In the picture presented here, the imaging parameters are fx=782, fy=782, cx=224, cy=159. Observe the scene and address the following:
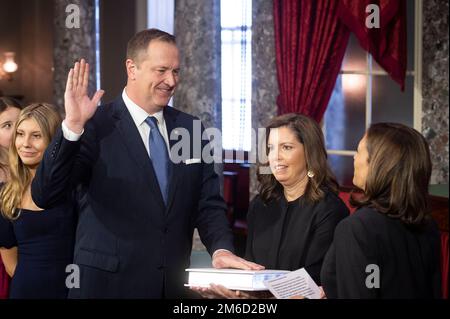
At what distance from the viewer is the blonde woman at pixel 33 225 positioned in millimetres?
3162

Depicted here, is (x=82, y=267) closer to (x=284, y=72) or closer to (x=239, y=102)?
(x=284, y=72)

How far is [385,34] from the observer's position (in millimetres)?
5715

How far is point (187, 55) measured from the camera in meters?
6.52

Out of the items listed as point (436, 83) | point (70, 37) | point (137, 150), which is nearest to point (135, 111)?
point (137, 150)

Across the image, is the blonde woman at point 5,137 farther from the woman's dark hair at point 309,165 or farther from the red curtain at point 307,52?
the red curtain at point 307,52

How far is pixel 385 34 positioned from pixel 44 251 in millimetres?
3433

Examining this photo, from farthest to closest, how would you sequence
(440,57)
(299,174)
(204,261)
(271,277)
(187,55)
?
(187,55) < (440,57) < (204,261) < (299,174) < (271,277)

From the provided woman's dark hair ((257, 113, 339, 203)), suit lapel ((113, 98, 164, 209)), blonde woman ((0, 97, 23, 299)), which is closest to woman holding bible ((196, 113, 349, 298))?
woman's dark hair ((257, 113, 339, 203))

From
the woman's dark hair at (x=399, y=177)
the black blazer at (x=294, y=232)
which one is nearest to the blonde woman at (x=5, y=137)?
the black blazer at (x=294, y=232)

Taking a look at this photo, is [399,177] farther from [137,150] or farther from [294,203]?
[137,150]

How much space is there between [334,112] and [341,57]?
1.55ft

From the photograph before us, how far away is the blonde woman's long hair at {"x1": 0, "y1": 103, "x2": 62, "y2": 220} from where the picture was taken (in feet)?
10.6

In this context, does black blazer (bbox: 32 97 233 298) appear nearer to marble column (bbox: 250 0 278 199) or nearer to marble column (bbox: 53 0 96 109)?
marble column (bbox: 250 0 278 199)
